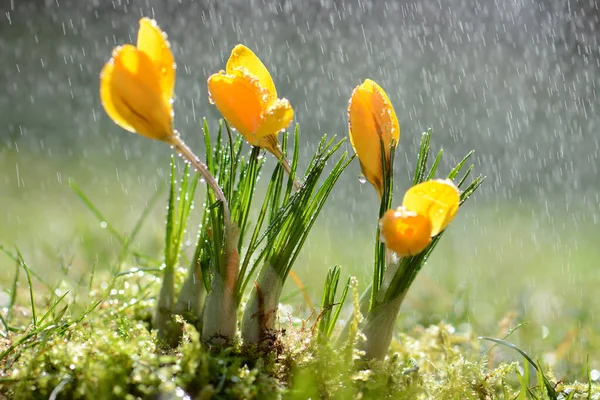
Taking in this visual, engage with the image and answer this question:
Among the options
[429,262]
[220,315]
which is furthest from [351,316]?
[429,262]

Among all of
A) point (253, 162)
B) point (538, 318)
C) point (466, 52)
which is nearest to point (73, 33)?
point (466, 52)

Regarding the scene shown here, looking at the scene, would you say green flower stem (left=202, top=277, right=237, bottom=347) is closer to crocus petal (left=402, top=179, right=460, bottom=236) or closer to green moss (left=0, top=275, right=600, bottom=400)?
green moss (left=0, top=275, right=600, bottom=400)

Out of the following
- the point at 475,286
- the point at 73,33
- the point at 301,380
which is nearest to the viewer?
the point at 301,380

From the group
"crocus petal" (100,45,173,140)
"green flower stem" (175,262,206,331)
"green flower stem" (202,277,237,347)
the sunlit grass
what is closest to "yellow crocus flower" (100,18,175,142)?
"crocus petal" (100,45,173,140)

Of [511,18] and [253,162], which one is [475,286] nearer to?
[253,162]

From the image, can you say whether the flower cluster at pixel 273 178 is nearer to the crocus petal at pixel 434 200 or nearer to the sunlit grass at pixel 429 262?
the crocus petal at pixel 434 200
